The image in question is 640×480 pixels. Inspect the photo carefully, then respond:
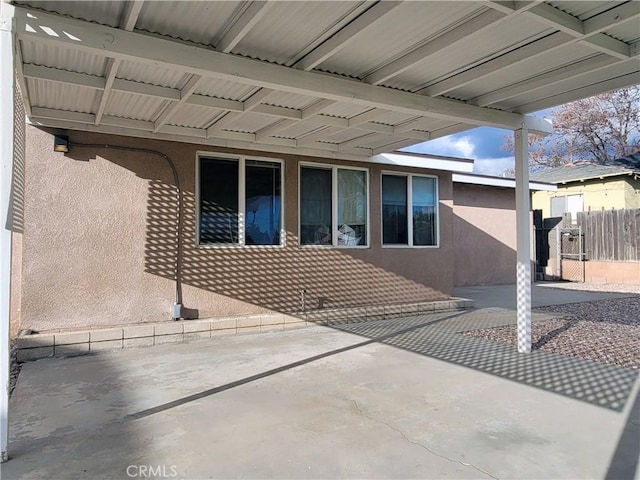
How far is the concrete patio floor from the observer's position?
8.97 ft

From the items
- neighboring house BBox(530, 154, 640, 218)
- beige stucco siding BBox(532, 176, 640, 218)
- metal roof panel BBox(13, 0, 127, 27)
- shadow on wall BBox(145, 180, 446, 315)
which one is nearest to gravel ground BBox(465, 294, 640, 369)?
shadow on wall BBox(145, 180, 446, 315)

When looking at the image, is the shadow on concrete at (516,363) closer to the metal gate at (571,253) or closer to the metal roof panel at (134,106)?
the metal roof panel at (134,106)

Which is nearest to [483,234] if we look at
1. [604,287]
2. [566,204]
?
[604,287]

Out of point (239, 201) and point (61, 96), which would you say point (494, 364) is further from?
point (61, 96)

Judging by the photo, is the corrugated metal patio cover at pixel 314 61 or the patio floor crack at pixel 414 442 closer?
the patio floor crack at pixel 414 442

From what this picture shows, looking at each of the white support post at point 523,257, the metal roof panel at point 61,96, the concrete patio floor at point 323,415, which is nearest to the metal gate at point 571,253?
the white support post at point 523,257

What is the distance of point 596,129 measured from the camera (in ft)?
80.5

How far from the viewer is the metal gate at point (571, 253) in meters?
14.5

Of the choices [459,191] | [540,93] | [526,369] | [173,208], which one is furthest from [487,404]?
[459,191]

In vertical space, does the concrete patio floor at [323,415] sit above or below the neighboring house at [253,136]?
below

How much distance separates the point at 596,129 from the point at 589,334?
75.0 ft

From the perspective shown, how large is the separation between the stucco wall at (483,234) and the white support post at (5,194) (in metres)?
11.6

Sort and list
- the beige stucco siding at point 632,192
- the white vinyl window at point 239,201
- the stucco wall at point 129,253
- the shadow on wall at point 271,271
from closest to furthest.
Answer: the stucco wall at point 129,253 < the shadow on wall at point 271,271 < the white vinyl window at point 239,201 < the beige stucco siding at point 632,192

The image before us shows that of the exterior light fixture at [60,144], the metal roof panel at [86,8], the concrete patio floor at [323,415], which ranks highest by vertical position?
the metal roof panel at [86,8]
